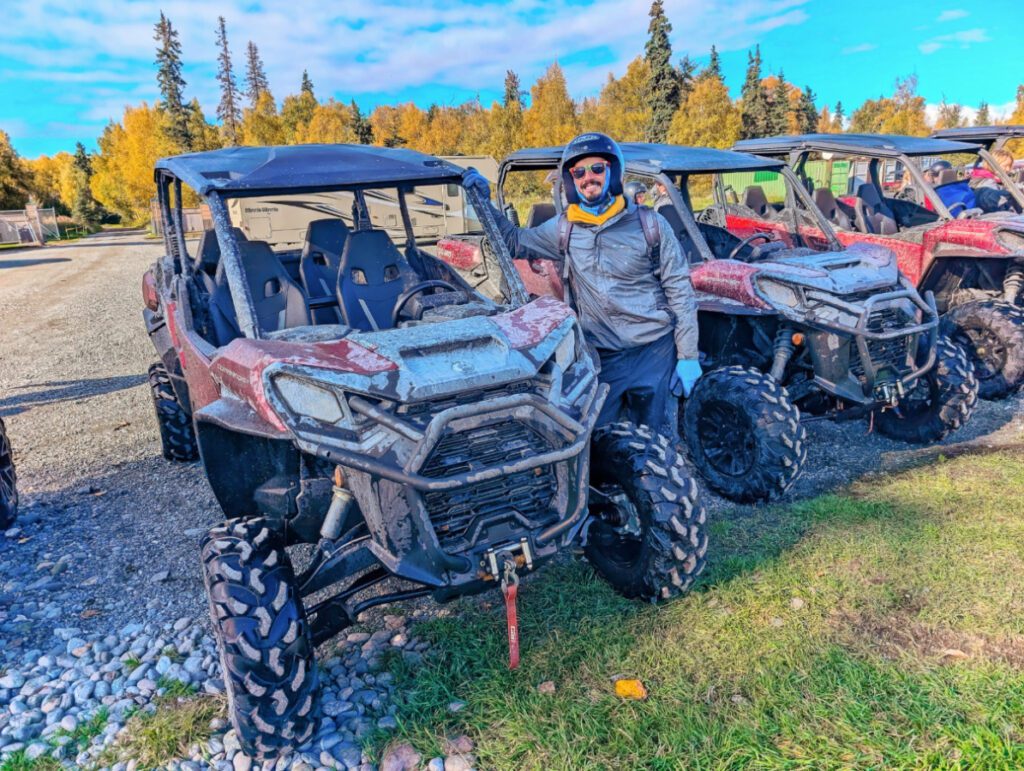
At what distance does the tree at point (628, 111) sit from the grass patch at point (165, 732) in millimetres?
38131

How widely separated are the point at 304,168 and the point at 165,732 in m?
2.57

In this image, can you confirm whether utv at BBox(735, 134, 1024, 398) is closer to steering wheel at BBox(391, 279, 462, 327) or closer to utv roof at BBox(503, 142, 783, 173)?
utv roof at BBox(503, 142, 783, 173)

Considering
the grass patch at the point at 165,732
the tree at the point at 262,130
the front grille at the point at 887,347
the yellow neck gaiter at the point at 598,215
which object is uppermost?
the tree at the point at 262,130

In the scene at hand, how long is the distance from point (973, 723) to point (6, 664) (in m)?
3.96

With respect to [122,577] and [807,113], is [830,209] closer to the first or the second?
[122,577]

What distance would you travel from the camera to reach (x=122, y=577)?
418 centimetres

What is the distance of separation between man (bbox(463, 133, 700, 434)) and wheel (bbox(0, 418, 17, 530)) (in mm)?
3466

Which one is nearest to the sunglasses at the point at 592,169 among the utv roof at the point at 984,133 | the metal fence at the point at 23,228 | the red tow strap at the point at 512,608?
the red tow strap at the point at 512,608

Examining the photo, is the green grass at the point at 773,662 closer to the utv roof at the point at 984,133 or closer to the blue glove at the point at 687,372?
the blue glove at the point at 687,372

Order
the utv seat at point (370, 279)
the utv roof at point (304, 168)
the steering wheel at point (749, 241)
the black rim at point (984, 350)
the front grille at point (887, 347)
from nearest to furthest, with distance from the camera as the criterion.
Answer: the utv roof at point (304, 168)
the utv seat at point (370, 279)
the front grille at point (887, 347)
the steering wheel at point (749, 241)
the black rim at point (984, 350)

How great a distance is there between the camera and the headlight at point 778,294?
16.5ft

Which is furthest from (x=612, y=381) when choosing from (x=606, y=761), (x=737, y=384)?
(x=606, y=761)

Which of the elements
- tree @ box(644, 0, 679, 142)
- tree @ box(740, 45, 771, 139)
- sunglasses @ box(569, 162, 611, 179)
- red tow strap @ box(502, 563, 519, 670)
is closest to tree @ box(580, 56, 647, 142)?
tree @ box(644, 0, 679, 142)

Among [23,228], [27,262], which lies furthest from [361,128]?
[27,262]
